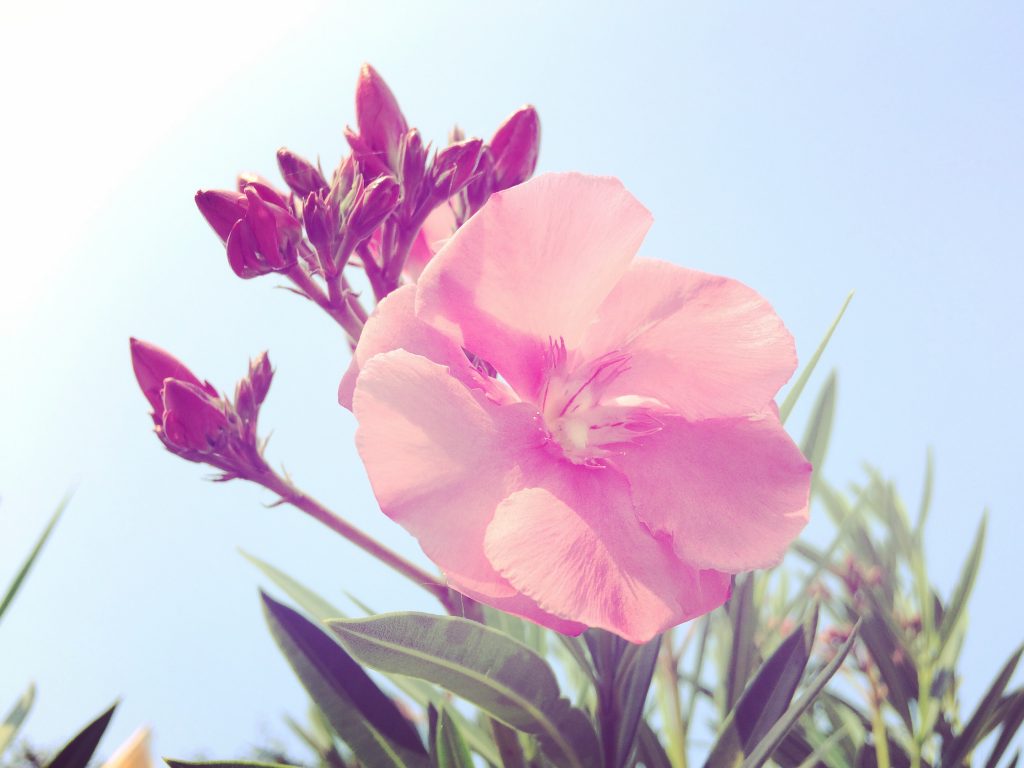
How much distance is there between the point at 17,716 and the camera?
123 cm

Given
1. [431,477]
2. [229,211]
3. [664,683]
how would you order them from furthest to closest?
[664,683] → [229,211] → [431,477]

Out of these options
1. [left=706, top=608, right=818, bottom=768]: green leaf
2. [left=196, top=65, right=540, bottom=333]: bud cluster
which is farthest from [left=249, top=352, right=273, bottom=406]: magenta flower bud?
[left=706, top=608, right=818, bottom=768]: green leaf

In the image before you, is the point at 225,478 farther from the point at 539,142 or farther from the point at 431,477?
the point at 539,142

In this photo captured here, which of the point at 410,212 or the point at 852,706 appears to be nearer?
the point at 410,212

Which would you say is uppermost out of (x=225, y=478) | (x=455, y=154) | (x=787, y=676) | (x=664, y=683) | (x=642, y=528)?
(x=455, y=154)

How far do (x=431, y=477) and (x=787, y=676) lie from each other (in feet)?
1.64

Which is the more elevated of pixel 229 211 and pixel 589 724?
pixel 229 211

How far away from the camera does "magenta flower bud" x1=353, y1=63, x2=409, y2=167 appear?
935 millimetres

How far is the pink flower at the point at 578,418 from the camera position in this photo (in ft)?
2.00

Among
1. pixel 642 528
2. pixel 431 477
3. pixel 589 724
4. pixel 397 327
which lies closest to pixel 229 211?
pixel 397 327

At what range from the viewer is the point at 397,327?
0.66m

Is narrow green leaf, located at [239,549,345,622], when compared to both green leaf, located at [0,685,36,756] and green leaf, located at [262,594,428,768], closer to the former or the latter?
green leaf, located at [262,594,428,768]

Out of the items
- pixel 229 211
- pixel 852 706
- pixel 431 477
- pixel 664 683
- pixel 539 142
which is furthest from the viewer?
pixel 852 706

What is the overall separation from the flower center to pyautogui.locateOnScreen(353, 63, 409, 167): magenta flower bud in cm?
36
